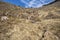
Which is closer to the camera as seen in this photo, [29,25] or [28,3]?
[29,25]

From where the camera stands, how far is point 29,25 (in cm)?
441

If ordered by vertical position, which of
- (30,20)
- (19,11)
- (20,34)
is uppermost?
(19,11)

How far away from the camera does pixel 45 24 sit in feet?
14.7

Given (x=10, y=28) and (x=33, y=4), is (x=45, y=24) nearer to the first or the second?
(x=10, y=28)

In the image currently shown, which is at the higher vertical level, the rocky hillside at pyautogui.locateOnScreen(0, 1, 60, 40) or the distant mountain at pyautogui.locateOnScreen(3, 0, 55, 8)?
the distant mountain at pyautogui.locateOnScreen(3, 0, 55, 8)

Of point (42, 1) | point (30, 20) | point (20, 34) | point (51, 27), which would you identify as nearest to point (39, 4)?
point (42, 1)

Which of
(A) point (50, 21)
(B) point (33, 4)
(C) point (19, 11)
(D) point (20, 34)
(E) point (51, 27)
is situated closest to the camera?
(D) point (20, 34)

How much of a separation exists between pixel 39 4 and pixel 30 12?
1.75 meters

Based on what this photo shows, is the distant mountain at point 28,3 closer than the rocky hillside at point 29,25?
No

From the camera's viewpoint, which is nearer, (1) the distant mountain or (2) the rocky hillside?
(2) the rocky hillside

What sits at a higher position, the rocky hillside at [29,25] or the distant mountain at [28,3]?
the distant mountain at [28,3]

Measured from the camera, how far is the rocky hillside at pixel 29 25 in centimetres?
394

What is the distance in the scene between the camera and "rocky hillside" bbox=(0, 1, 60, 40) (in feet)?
12.9

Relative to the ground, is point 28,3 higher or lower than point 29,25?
higher
